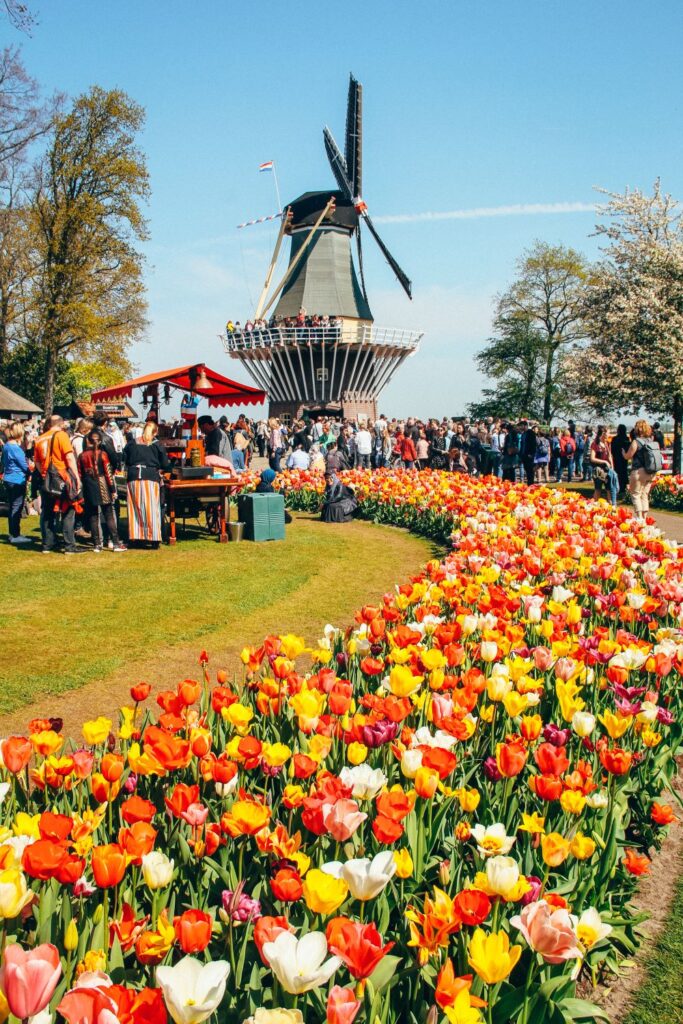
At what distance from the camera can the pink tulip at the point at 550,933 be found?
1705mm

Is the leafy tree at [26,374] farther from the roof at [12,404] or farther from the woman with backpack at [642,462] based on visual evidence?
the woman with backpack at [642,462]

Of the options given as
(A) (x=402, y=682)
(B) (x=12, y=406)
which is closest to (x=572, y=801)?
(A) (x=402, y=682)

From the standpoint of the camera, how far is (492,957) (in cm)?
167

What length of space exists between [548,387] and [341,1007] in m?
48.2

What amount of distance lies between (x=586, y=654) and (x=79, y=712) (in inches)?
130

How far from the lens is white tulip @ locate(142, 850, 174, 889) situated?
2041 mm

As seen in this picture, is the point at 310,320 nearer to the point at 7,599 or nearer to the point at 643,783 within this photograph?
the point at 7,599

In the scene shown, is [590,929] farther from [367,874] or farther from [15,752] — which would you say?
[15,752]

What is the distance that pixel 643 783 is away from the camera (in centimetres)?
339

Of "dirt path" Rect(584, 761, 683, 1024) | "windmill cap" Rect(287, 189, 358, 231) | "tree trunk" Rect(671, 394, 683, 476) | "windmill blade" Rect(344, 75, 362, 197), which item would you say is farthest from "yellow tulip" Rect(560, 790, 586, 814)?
"windmill blade" Rect(344, 75, 362, 197)

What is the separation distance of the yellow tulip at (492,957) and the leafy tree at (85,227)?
3208cm

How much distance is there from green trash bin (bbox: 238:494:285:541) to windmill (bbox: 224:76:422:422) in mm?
29366

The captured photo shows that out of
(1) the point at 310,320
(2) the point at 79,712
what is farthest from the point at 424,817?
(1) the point at 310,320

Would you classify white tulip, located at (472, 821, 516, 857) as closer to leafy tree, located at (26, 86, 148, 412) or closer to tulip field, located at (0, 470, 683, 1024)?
tulip field, located at (0, 470, 683, 1024)
